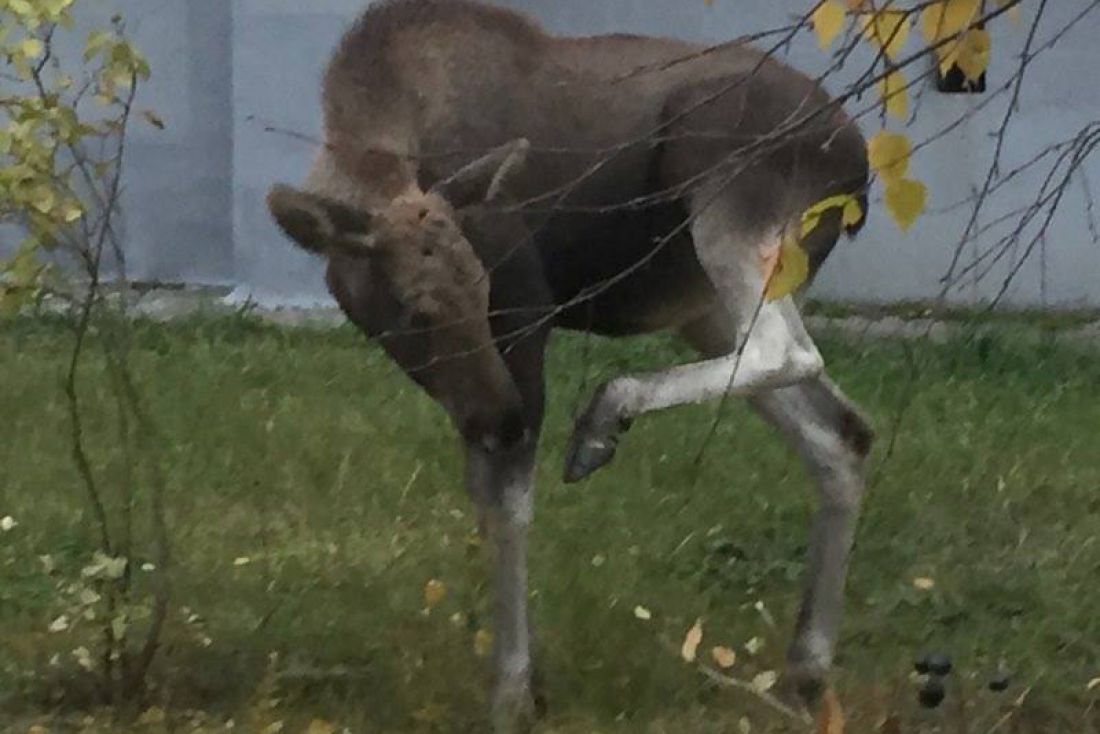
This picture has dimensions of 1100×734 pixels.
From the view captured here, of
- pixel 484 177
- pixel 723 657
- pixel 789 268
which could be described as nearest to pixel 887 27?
pixel 789 268

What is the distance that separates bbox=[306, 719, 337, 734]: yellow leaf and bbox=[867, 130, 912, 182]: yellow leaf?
2.49 metres

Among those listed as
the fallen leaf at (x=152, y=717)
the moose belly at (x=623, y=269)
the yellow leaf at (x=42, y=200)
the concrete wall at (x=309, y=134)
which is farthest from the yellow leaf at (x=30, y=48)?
the concrete wall at (x=309, y=134)

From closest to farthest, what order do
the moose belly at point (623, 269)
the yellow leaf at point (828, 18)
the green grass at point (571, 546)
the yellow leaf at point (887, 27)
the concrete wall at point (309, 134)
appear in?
1. the yellow leaf at point (887, 27)
2. the yellow leaf at point (828, 18)
3. the moose belly at point (623, 269)
4. the green grass at point (571, 546)
5. the concrete wall at point (309, 134)

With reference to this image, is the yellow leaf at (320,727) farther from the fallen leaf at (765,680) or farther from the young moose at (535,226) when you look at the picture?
the fallen leaf at (765,680)

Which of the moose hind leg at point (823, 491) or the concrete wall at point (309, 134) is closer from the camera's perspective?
the moose hind leg at point (823, 491)

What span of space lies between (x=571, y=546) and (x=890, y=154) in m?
3.71

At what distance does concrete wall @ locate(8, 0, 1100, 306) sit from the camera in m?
10.5

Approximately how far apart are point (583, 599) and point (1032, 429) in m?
2.95

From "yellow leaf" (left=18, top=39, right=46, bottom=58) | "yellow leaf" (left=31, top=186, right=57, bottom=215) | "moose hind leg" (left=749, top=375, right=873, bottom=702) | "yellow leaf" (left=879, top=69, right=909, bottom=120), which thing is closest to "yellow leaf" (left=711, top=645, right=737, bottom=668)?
"moose hind leg" (left=749, top=375, right=873, bottom=702)

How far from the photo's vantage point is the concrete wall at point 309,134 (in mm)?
10453

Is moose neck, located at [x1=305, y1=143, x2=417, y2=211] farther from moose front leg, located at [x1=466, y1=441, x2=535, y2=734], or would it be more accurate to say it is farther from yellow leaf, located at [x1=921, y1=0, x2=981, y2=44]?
yellow leaf, located at [x1=921, y1=0, x2=981, y2=44]

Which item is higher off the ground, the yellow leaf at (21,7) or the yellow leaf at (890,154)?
the yellow leaf at (21,7)

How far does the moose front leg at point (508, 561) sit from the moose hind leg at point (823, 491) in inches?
27.4

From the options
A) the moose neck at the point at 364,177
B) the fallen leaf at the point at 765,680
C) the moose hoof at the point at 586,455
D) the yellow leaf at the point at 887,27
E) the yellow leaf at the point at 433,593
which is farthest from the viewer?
the yellow leaf at the point at 433,593
